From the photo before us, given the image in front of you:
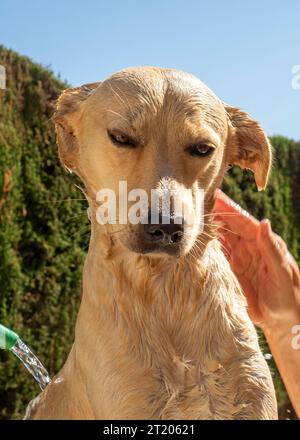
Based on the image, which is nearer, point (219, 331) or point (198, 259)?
point (219, 331)

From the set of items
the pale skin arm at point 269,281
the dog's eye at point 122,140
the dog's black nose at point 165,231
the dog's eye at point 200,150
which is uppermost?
the dog's eye at point 122,140

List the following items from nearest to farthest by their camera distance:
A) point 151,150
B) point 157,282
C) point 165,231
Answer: point 165,231 → point 151,150 → point 157,282

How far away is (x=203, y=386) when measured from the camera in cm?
194

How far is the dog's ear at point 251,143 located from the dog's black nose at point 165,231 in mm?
547

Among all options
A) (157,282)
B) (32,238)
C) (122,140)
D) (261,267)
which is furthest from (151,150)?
(32,238)

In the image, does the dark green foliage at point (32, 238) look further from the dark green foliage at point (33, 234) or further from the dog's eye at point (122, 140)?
the dog's eye at point (122, 140)

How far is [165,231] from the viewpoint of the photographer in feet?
6.16

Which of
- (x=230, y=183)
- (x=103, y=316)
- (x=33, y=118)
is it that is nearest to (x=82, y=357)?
(x=103, y=316)

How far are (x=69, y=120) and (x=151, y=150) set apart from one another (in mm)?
429

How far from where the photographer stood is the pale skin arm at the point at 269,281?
2633 mm

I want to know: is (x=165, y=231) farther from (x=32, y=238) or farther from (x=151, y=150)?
(x=32, y=238)

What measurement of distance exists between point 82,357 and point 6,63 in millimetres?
4907

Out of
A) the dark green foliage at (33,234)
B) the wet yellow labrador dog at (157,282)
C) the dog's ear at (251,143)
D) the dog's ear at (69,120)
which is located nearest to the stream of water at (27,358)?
the wet yellow labrador dog at (157,282)
